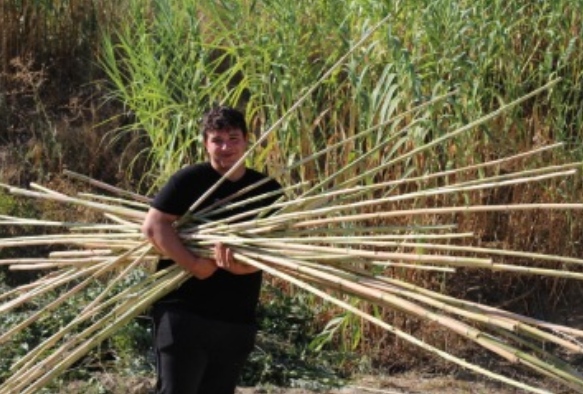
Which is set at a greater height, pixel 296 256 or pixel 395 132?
pixel 395 132

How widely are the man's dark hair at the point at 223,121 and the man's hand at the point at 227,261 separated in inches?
15.3

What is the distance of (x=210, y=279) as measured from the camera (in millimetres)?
4102

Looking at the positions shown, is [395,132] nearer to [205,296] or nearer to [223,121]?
[223,121]

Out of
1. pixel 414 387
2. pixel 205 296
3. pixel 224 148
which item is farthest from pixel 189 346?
pixel 414 387

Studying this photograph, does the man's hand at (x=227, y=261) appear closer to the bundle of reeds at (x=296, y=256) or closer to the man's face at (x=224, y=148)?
the bundle of reeds at (x=296, y=256)

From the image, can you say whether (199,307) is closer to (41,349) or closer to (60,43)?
(41,349)

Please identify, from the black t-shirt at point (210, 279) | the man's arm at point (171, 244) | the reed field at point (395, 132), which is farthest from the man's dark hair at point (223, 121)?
the reed field at point (395, 132)

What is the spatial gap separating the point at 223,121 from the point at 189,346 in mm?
692

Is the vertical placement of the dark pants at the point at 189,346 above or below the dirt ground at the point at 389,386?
above

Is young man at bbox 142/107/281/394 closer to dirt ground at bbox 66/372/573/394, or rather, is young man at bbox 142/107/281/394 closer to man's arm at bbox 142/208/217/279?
man's arm at bbox 142/208/217/279

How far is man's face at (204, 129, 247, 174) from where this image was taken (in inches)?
161

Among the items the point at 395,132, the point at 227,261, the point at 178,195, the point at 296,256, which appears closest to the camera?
the point at 296,256

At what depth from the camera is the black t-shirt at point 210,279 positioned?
160 inches

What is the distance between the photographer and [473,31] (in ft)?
20.6
